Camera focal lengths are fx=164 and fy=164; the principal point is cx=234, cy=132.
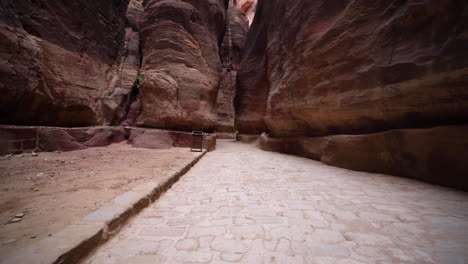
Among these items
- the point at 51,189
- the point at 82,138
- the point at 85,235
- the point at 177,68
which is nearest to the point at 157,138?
the point at 82,138

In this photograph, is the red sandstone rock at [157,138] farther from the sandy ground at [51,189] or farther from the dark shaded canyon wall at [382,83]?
the dark shaded canyon wall at [382,83]

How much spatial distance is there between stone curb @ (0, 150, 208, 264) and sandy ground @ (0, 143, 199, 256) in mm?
123

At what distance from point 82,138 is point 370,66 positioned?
26.4 feet

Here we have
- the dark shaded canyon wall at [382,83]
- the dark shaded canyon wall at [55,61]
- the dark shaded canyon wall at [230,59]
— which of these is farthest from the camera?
the dark shaded canyon wall at [230,59]

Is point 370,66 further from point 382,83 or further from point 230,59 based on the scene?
point 230,59

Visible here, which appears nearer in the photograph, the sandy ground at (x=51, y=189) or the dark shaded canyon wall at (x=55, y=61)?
the sandy ground at (x=51, y=189)

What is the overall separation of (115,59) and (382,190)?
380 inches

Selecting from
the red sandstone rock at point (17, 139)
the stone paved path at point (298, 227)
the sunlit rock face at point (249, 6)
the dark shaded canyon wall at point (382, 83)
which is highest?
the sunlit rock face at point (249, 6)

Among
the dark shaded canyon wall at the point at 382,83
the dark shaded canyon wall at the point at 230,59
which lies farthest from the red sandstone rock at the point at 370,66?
the dark shaded canyon wall at the point at 230,59

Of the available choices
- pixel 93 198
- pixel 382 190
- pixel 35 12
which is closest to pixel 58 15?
pixel 35 12

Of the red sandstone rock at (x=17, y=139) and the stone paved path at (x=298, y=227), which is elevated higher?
the red sandstone rock at (x=17, y=139)

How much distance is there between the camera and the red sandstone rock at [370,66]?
9.23ft

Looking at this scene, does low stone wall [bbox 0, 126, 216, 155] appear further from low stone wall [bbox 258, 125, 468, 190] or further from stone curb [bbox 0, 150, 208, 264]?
low stone wall [bbox 258, 125, 468, 190]

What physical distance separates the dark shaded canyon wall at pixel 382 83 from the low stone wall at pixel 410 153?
0.05 ft
